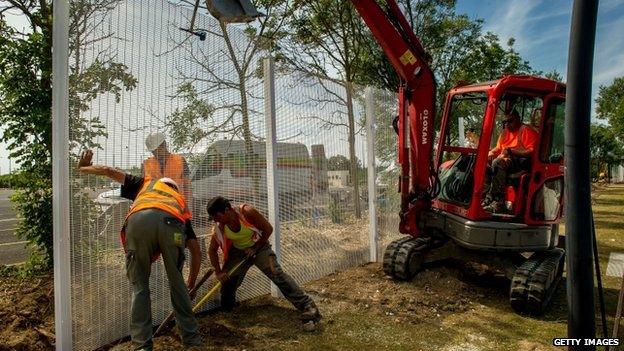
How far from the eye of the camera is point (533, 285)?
15.5ft

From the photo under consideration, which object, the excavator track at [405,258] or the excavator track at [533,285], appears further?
the excavator track at [405,258]

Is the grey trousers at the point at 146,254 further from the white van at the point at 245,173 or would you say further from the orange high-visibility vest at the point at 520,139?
the orange high-visibility vest at the point at 520,139

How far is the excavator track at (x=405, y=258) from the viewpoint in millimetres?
5648

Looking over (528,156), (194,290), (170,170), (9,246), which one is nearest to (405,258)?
(528,156)

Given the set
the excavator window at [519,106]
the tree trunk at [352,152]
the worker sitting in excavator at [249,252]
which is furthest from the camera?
the tree trunk at [352,152]

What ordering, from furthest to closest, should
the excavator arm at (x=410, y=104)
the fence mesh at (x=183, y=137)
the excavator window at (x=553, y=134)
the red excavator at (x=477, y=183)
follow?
the excavator arm at (x=410, y=104) < the excavator window at (x=553, y=134) < the red excavator at (x=477, y=183) < the fence mesh at (x=183, y=137)

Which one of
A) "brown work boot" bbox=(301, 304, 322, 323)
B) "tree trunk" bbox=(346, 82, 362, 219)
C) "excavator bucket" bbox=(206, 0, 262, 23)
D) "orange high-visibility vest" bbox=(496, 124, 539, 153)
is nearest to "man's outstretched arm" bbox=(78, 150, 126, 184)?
"excavator bucket" bbox=(206, 0, 262, 23)

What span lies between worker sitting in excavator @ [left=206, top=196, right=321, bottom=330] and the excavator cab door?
2693 millimetres

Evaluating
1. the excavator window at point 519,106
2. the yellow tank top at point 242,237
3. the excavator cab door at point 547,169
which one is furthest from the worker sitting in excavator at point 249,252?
the excavator window at point 519,106

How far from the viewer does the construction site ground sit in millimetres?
4023

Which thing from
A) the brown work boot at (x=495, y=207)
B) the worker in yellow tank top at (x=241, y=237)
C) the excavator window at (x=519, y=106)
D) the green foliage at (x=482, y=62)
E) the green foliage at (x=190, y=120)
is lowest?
the worker in yellow tank top at (x=241, y=237)

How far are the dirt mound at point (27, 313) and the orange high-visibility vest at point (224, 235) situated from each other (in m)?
1.55

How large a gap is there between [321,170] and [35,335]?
3393 millimetres

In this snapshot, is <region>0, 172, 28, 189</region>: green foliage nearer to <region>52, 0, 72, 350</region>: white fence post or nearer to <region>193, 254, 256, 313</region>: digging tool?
<region>52, 0, 72, 350</region>: white fence post
